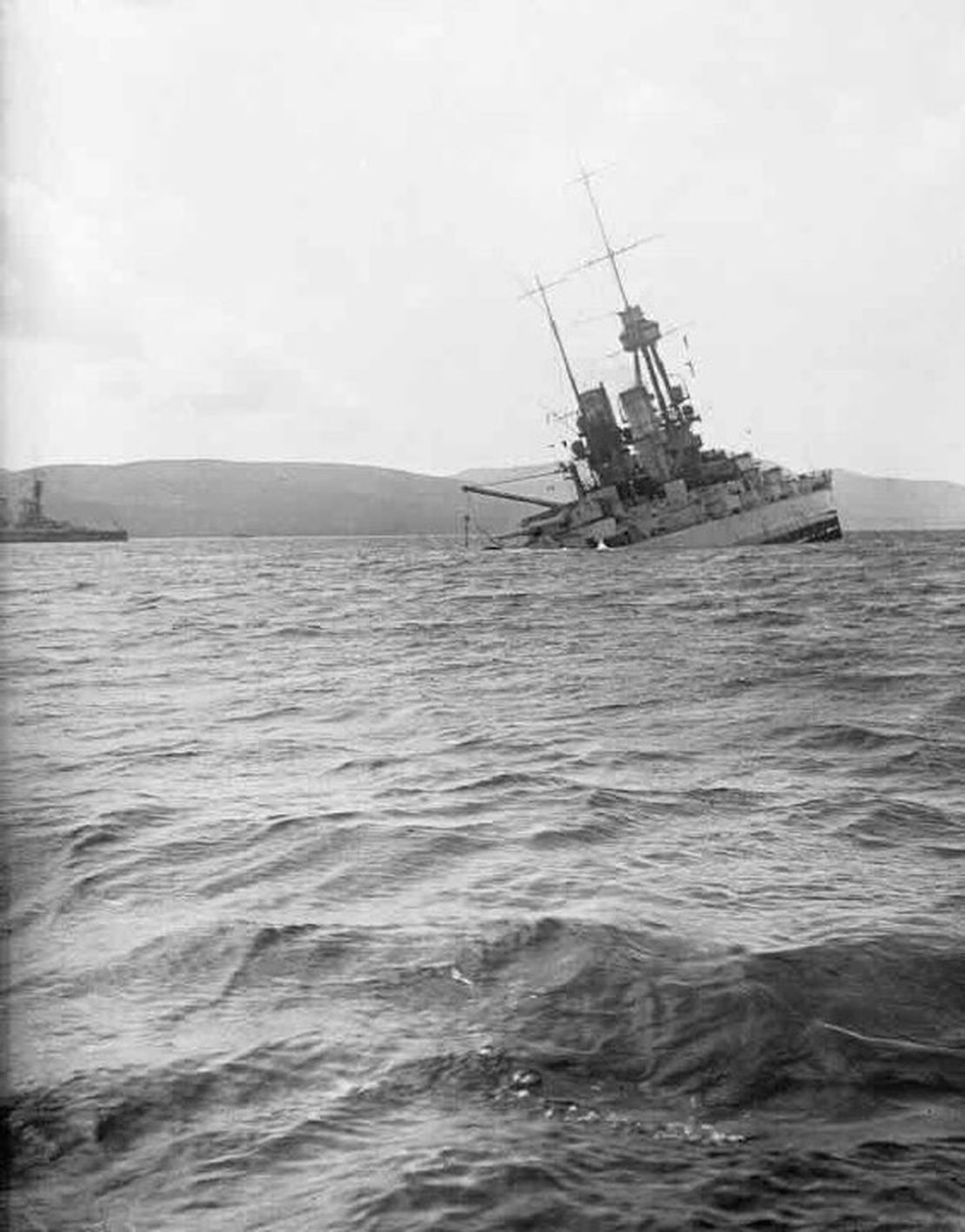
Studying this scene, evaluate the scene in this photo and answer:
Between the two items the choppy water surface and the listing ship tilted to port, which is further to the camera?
the listing ship tilted to port

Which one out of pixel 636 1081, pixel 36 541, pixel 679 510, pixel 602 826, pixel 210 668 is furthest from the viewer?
pixel 36 541

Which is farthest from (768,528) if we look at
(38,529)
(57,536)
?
(38,529)

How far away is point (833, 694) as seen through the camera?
13617 millimetres

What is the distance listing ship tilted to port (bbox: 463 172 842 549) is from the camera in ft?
229

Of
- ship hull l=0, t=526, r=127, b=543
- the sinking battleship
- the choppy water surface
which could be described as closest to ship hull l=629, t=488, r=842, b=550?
the choppy water surface

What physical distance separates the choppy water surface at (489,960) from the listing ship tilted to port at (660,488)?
57408 millimetres

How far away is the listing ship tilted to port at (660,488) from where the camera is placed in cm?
6975

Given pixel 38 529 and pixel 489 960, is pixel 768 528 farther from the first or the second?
pixel 38 529

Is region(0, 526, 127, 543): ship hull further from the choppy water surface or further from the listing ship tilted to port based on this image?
the choppy water surface

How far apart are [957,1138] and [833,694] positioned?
1042 cm

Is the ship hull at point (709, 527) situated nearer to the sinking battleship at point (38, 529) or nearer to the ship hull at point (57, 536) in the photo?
the ship hull at point (57, 536)

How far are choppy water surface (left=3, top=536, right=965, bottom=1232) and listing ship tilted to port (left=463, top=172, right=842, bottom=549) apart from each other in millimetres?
57408

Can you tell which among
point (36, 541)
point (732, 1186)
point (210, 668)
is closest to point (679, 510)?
point (210, 668)

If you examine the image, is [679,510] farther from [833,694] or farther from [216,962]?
[216,962]
